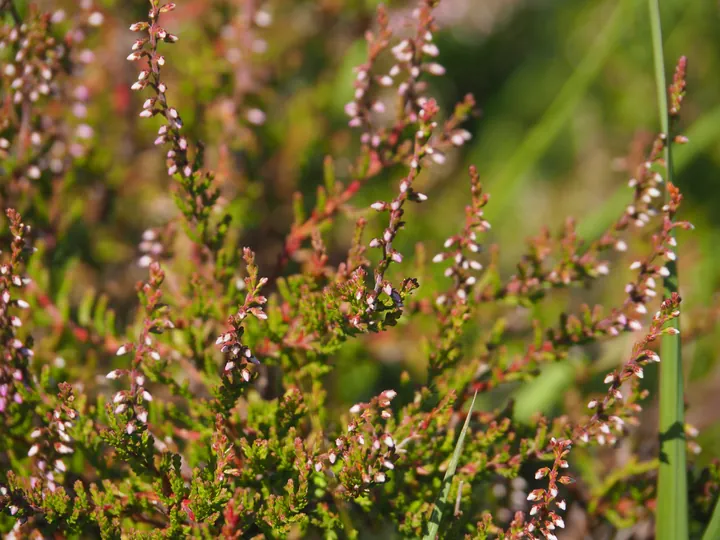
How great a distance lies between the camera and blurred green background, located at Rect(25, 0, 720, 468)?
10.0 ft

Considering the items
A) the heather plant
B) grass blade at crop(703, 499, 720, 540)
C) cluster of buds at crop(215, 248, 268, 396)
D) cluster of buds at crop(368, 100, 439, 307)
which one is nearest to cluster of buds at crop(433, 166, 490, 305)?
the heather plant

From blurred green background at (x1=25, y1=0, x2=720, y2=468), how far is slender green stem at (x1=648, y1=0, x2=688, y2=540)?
2.73 feet

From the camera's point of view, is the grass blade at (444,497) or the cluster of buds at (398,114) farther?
the cluster of buds at (398,114)

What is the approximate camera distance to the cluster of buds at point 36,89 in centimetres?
226

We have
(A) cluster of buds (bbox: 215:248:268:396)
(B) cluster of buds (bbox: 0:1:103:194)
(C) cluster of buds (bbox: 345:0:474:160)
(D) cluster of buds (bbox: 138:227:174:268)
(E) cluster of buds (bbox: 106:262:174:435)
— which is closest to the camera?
(A) cluster of buds (bbox: 215:248:268:396)

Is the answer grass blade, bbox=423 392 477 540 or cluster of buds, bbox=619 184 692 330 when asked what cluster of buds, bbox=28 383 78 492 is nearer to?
grass blade, bbox=423 392 477 540

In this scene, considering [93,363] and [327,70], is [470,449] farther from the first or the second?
[327,70]

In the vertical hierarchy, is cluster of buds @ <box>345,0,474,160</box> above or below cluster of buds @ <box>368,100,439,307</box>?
above

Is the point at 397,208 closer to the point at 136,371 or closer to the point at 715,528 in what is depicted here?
the point at 136,371

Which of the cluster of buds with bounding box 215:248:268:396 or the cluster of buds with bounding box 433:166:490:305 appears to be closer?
the cluster of buds with bounding box 215:248:268:396

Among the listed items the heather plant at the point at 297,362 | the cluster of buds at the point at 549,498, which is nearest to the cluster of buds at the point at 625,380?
the heather plant at the point at 297,362

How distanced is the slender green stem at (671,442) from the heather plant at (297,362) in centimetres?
1

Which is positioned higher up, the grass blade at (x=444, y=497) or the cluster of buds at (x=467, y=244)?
the cluster of buds at (x=467, y=244)

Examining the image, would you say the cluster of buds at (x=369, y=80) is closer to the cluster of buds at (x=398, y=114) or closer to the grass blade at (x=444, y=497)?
the cluster of buds at (x=398, y=114)
